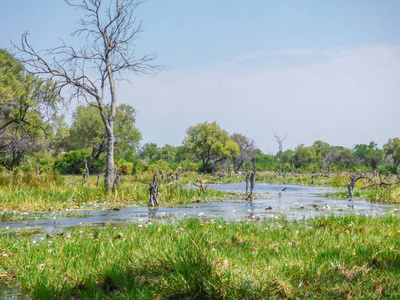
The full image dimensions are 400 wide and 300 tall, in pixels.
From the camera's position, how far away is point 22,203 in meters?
12.9

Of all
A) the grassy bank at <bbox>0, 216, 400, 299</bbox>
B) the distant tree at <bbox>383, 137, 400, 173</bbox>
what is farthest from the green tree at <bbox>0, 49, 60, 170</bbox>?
the distant tree at <bbox>383, 137, 400, 173</bbox>

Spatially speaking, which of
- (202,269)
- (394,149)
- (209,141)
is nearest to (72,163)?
(209,141)

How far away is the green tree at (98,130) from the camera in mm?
58875

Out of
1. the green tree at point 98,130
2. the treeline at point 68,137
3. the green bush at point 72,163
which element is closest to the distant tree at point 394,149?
the treeline at point 68,137

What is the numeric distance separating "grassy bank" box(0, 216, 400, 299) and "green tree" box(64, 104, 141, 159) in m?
53.5

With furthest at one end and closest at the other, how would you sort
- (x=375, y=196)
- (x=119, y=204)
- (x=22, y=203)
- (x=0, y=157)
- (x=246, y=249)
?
(x=0, y=157)
(x=375, y=196)
(x=119, y=204)
(x=22, y=203)
(x=246, y=249)

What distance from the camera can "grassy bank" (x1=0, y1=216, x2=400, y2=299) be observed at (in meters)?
4.06

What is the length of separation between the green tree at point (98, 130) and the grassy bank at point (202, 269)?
2106 inches

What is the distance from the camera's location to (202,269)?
4102 mm

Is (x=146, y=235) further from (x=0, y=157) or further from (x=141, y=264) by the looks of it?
(x=0, y=157)

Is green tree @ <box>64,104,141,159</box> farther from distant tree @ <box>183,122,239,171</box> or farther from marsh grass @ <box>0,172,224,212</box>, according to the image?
marsh grass @ <box>0,172,224,212</box>

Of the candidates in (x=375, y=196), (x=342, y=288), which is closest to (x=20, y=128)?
(x=375, y=196)

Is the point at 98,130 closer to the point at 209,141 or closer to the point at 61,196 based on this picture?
the point at 209,141

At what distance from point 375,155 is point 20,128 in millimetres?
116013
